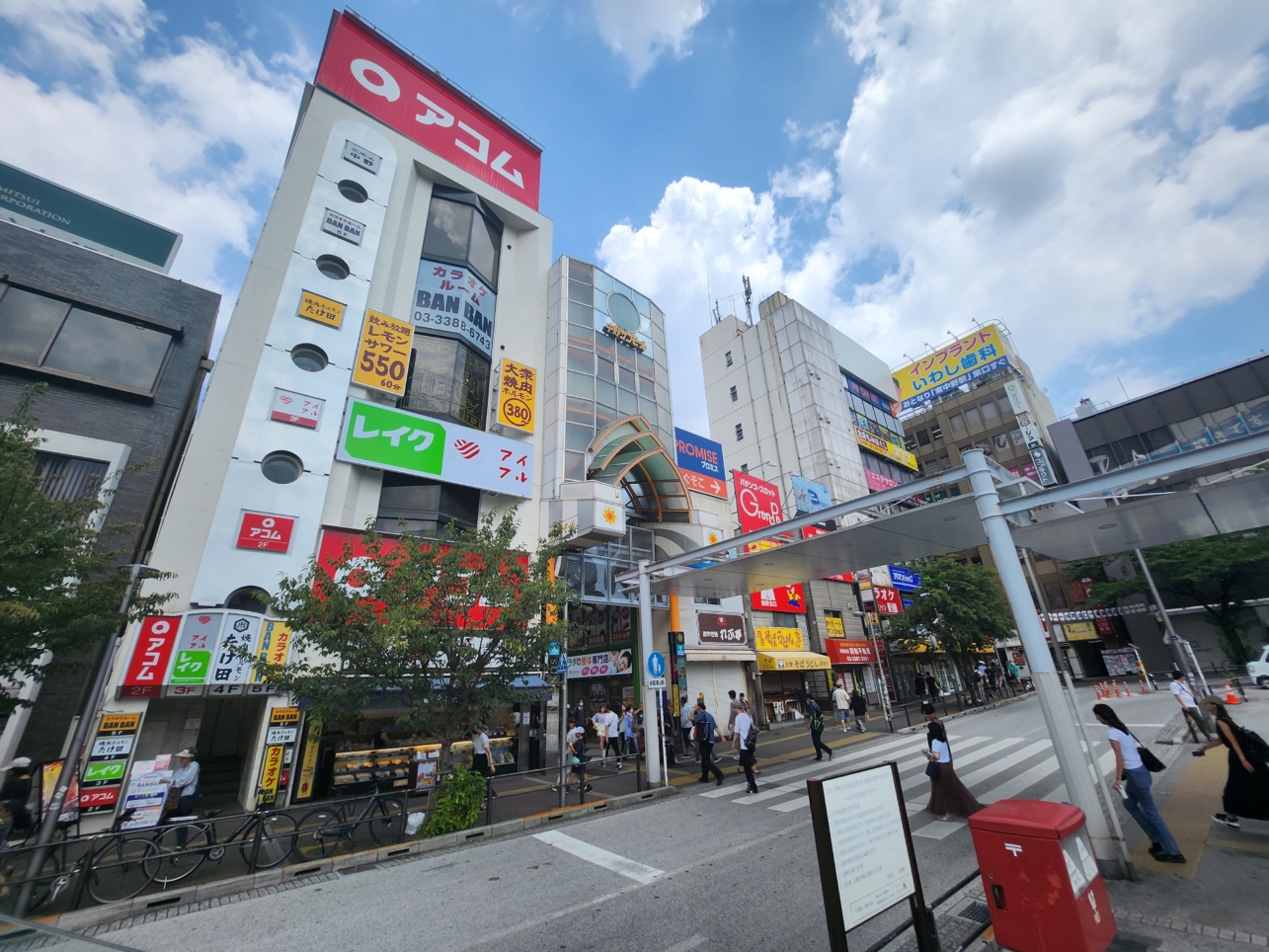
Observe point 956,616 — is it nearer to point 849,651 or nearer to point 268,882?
point 849,651

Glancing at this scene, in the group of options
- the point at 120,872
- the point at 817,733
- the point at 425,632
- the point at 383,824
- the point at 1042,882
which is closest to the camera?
the point at 1042,882

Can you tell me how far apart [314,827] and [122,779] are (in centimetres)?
597

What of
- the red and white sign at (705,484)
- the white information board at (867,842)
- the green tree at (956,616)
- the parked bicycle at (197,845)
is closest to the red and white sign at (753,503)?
the red and white sign at (705,484)

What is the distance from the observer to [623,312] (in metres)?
27.8

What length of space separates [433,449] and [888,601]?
30175 mm


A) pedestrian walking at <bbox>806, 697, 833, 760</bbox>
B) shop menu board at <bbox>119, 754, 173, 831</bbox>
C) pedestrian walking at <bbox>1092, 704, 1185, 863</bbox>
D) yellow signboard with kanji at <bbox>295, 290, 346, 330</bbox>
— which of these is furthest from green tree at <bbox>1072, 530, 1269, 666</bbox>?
shop menu board at <bbox>119, 754, 173, 831</bbox>

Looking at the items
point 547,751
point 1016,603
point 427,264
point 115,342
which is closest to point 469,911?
point 1016,603

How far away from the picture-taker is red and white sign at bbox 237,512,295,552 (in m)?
14.3

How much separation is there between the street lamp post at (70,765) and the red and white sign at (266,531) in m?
4.01

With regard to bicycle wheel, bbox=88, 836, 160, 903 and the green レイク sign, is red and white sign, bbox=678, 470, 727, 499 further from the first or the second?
bicycle wheel, bbox=88, 836, 160, 903

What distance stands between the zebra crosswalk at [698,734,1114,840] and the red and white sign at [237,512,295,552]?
1280 cm

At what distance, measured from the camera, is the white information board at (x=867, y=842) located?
3842 millimetres

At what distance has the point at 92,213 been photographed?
17.4 metres

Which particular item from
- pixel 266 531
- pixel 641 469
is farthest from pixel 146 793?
pixel 641 469
